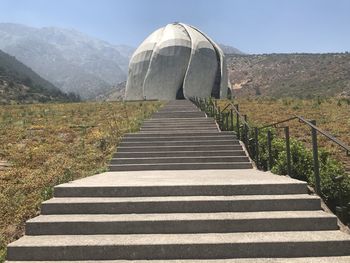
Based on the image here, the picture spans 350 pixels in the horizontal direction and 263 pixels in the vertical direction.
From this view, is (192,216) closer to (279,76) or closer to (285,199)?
(285,199)

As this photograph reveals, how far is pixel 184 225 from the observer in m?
5.82

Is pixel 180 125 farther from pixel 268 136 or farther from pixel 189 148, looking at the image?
pixel 268 136

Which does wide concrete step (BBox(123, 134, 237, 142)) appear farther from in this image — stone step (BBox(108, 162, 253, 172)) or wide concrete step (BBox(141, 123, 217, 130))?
wide concrete step (BBox(141, 123, 217, 130))

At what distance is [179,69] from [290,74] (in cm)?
5795

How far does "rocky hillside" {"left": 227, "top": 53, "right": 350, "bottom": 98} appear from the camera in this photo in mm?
71963

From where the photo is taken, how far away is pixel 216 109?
694 inches

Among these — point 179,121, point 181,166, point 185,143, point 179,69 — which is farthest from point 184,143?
point 179,69

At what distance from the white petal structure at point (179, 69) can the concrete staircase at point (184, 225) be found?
2978 centimetres

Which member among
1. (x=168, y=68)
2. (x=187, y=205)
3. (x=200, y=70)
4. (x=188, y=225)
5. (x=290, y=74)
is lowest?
(x=188, y=225)

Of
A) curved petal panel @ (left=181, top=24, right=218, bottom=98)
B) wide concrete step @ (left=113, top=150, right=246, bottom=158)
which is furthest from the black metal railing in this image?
curved petal panel @ (left=181, top=24, right=218, bottom=98)

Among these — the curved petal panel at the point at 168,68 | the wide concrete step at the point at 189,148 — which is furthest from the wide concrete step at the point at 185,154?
the curved petal panel at the point at 168,68

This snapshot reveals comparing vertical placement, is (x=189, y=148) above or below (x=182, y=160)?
above

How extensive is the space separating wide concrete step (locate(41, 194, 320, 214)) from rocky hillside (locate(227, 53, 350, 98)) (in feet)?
196

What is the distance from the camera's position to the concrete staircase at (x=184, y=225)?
17.4ft
